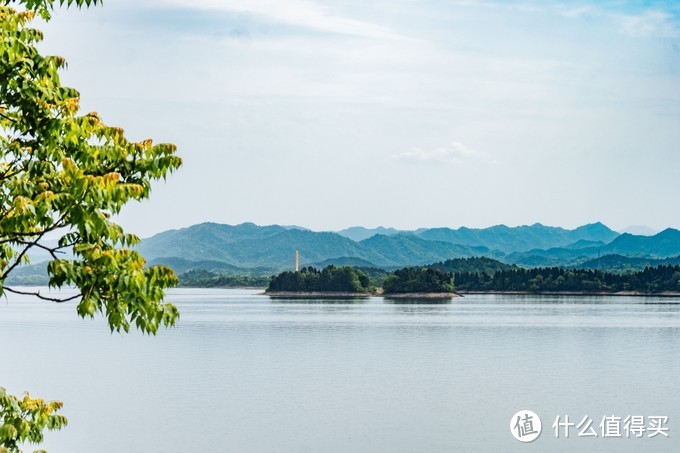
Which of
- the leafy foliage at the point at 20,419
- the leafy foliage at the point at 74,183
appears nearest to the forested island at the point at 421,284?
the leafy foliage at the point at 20,419

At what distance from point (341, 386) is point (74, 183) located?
32.2 meters

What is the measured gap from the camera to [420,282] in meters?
185

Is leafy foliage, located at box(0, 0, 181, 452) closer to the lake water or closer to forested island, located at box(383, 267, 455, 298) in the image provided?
the lake water

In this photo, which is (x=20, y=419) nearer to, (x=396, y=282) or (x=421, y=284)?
(x=421, y=284)

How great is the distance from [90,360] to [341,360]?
1418cm

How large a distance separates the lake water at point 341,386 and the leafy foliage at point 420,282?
113 meters

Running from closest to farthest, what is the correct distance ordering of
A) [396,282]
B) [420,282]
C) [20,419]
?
1. [20,419]
2. [420,282]
3. [396,282]

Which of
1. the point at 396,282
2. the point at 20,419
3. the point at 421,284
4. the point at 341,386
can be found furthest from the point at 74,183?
the point at 396,282

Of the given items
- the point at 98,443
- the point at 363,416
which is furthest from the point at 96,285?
the point at 363,416

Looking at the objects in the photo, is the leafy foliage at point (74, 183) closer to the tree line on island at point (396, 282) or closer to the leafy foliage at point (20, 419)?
Result: the leafy foliage at point (20, 419)

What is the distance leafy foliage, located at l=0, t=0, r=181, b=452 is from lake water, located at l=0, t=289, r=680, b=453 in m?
19.4

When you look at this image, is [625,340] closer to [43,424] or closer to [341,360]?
[341,360]

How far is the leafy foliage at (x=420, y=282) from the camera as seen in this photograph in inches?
7264

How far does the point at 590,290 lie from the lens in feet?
656
